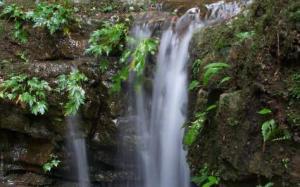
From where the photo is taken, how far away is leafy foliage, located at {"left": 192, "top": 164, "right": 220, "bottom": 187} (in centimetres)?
451

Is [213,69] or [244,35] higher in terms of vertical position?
[244,35]

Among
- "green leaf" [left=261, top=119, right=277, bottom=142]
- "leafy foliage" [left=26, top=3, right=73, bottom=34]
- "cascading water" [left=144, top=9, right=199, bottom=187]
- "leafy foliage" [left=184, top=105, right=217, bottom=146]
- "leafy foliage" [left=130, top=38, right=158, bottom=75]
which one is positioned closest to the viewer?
A: "green leaf" [left=261, top=119, right=277, bottom=142]

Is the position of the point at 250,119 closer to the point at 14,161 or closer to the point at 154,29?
the point at 154,29

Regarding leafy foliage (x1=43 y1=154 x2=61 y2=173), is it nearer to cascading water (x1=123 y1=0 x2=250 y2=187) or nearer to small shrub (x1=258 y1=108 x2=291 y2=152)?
cascading water (x1=123 y1=0 x2=250 y2=187)

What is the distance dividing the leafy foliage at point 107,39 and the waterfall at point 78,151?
112 centimetres

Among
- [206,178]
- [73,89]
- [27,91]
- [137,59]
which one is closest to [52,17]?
[27,91]

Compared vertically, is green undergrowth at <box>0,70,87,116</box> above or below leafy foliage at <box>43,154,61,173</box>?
above

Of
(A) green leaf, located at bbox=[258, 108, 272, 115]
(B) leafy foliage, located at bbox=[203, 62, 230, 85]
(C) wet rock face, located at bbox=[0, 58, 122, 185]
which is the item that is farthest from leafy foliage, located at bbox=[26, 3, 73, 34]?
(A) green leaf, located at bbox=[258, 108, 272, 115]

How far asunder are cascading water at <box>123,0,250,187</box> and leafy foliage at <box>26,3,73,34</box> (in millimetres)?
1358

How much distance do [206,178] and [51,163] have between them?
3.00 metres

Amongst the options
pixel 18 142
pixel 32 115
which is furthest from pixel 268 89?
pixel 18 142

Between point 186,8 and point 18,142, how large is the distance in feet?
12.2

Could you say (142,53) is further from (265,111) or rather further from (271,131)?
(271,131)

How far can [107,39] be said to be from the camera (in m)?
7.16
